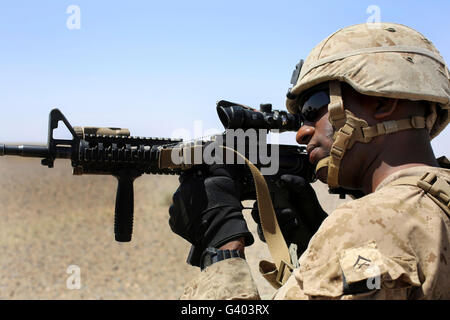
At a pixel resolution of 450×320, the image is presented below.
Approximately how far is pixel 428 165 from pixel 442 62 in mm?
635

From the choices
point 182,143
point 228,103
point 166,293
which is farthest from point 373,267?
point 166,293

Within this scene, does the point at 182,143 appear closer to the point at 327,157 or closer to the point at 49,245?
the point at 327,157

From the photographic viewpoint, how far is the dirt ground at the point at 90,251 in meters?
15.5

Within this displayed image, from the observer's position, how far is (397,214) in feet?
7.47

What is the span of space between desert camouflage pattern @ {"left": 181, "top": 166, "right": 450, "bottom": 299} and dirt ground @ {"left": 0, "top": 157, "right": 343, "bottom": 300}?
7676 millimetres

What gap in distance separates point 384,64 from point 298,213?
1.62m

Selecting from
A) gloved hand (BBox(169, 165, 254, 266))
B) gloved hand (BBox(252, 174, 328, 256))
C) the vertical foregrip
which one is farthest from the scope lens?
the vertical foregrip

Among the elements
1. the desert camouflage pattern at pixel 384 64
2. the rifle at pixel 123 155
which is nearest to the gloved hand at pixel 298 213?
the rifle at pixel 123 155

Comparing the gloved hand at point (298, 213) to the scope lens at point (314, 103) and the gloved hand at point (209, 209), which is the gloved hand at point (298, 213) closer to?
the gloved hand at point (209, 209)

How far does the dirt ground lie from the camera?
15.5m

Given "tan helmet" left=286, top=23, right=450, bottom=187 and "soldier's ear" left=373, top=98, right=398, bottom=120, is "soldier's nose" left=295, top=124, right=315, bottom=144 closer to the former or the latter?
"tan helmet" left=286, top=23, right=450, bottom=187
